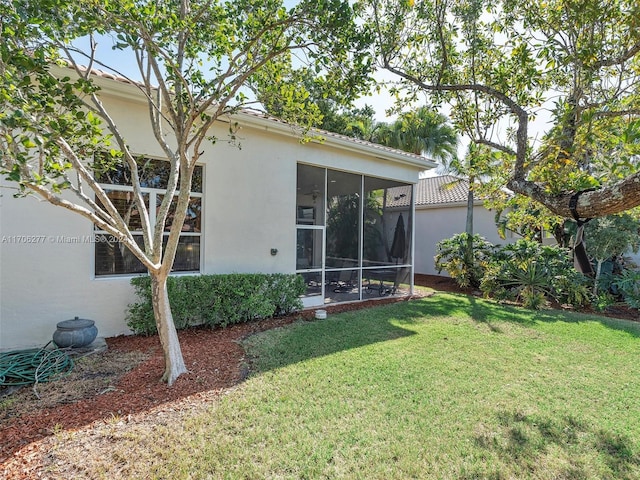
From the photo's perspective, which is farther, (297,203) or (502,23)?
(297,203)

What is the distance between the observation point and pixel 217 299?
638 cm

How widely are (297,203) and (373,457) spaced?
Answer: 21.0 feet

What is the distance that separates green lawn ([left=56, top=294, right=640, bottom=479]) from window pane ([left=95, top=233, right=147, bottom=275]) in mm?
2772

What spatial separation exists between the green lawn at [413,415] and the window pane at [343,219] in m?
3.35

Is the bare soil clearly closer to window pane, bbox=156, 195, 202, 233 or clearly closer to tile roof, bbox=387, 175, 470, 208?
window pane, bbox=156, 195, 202, 233

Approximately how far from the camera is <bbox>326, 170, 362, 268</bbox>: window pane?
9094 millimetres

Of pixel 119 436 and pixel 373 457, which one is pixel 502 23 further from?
pixel 119 436

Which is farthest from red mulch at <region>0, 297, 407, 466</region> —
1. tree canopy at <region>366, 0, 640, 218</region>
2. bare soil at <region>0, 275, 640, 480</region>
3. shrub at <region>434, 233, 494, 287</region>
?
shrub at <region>434, 233, 494, 287</region>

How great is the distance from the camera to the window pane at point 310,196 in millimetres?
8547

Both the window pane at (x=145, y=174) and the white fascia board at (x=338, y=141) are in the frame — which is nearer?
the window pane at (x=145, y=174)

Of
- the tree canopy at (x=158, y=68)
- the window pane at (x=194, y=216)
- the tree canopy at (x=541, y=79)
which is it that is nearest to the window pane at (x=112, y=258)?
the window pane at (x=194, y=216)

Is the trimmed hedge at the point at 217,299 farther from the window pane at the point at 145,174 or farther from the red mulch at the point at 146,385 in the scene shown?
the window pane at the point at 145,174

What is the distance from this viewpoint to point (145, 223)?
13.7 ft

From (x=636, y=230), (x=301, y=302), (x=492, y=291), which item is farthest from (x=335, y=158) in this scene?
(x=636, y=230)
